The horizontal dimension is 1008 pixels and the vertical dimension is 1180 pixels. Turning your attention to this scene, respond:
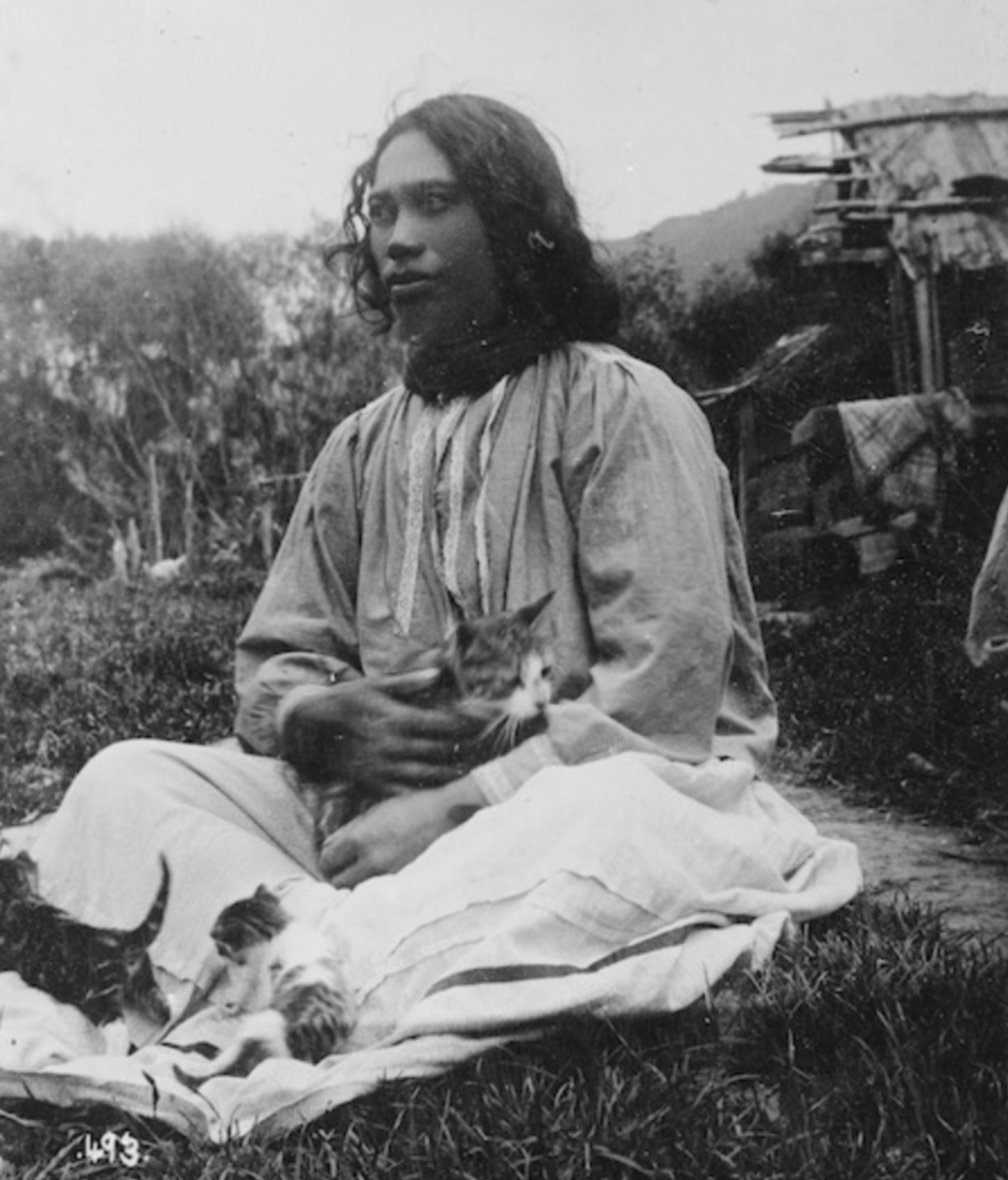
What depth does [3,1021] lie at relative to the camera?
2041 millimetres

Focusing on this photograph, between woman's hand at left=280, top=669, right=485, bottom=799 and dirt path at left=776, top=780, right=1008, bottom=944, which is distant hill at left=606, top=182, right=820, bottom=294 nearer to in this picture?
woman's hand at left=280, top=669, right=485, bottom=799

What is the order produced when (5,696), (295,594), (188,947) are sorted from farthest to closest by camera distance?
(5,696) < (295,594) < (188,947)

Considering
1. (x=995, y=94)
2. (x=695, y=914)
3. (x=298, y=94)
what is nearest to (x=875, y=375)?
(x=995, y=94)

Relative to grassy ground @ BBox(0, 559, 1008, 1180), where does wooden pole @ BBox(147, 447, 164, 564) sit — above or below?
above

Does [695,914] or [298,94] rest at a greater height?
[298,94]

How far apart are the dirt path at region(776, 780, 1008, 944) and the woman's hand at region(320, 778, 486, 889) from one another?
76cm

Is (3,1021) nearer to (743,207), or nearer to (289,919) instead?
(289,919)

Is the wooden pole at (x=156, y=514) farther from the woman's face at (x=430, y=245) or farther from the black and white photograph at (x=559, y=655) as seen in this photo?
the woman's face at (x=430, y=245)

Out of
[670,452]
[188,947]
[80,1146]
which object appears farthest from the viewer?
[670,452]

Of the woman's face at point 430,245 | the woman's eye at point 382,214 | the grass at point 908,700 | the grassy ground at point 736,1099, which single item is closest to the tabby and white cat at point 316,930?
the grassy ground at point 736,1099

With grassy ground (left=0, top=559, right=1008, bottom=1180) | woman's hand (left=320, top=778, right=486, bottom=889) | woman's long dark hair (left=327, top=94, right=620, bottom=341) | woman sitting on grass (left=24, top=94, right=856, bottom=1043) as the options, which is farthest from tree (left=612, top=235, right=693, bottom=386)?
grassy ground (left=0, top=559, right=1008, bottom=1180)

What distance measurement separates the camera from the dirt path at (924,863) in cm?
251

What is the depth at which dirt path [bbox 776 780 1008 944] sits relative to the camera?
2.51 meters

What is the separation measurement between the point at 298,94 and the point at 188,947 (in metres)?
1.52
